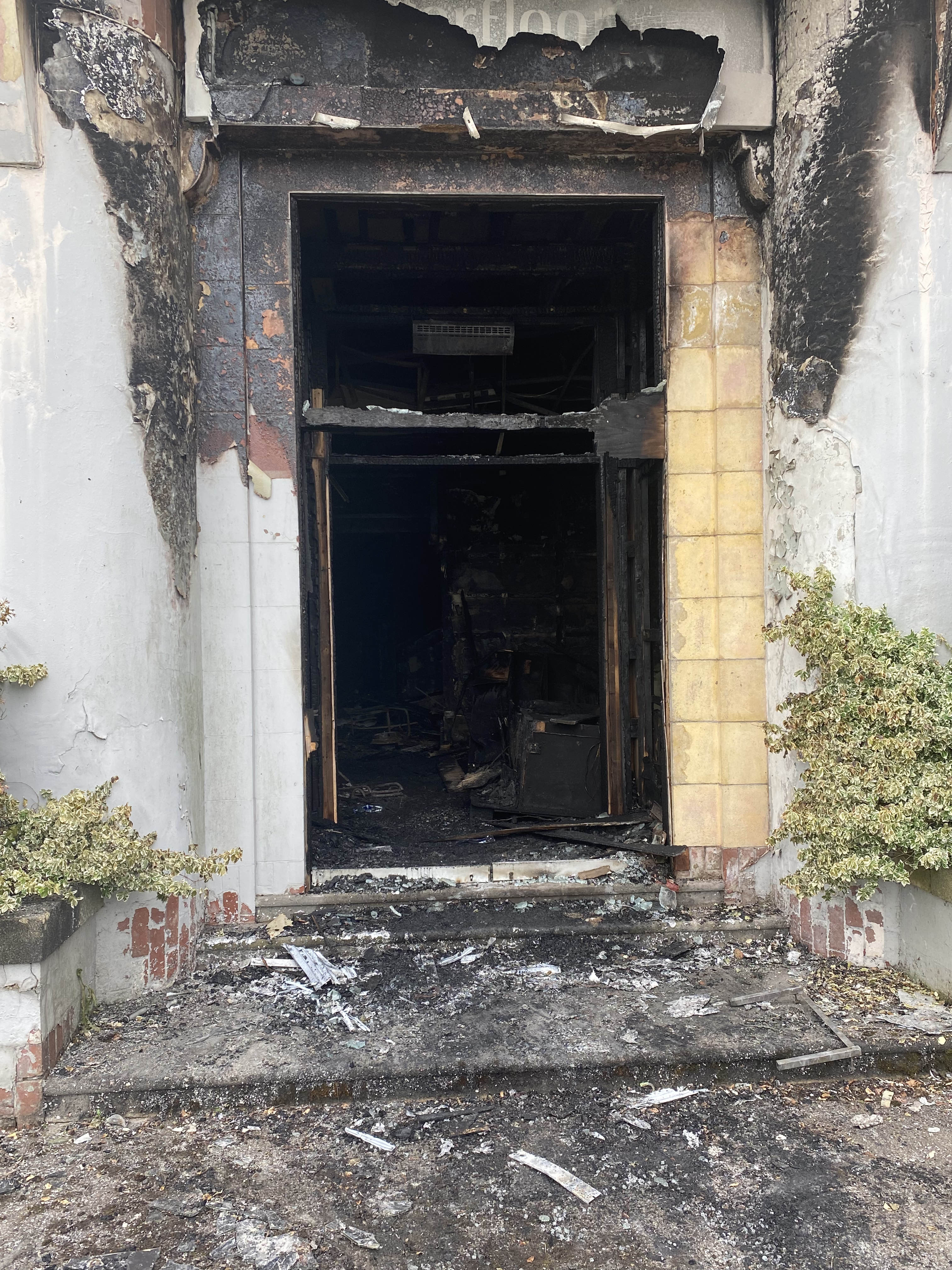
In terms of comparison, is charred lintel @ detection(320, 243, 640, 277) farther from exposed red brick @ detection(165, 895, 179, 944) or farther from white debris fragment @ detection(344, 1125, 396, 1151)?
white debris fragment @ detection(344, 1125, 396, 1151)

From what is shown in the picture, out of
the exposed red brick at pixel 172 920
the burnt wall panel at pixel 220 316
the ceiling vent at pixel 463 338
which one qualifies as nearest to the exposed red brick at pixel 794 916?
the exposed red brick at pixel 172 920

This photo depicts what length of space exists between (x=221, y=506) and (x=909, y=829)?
11.2 feet

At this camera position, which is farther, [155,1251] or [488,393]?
[488,393]

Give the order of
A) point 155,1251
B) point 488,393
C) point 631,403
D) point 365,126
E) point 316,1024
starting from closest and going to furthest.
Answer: point 155,1251, point 316,1024, point 365,126, point 631,403, point 488,393

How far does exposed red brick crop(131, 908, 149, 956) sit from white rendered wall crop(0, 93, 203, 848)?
1.25ft

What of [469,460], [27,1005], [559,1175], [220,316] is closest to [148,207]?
[220,316]

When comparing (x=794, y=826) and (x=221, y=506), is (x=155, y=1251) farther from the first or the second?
(x=221, y=506)

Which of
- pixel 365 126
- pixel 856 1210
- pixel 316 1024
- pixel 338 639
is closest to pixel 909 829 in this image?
pixel 856 1210

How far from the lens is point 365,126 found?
12.3 feet

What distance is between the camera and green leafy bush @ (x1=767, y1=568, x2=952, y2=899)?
3.12 meters

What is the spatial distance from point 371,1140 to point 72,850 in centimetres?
148

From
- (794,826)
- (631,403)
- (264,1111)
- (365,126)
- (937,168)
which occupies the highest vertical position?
(365,126)

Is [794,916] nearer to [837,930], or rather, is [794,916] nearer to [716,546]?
[837,930]

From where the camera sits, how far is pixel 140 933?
131 inches
